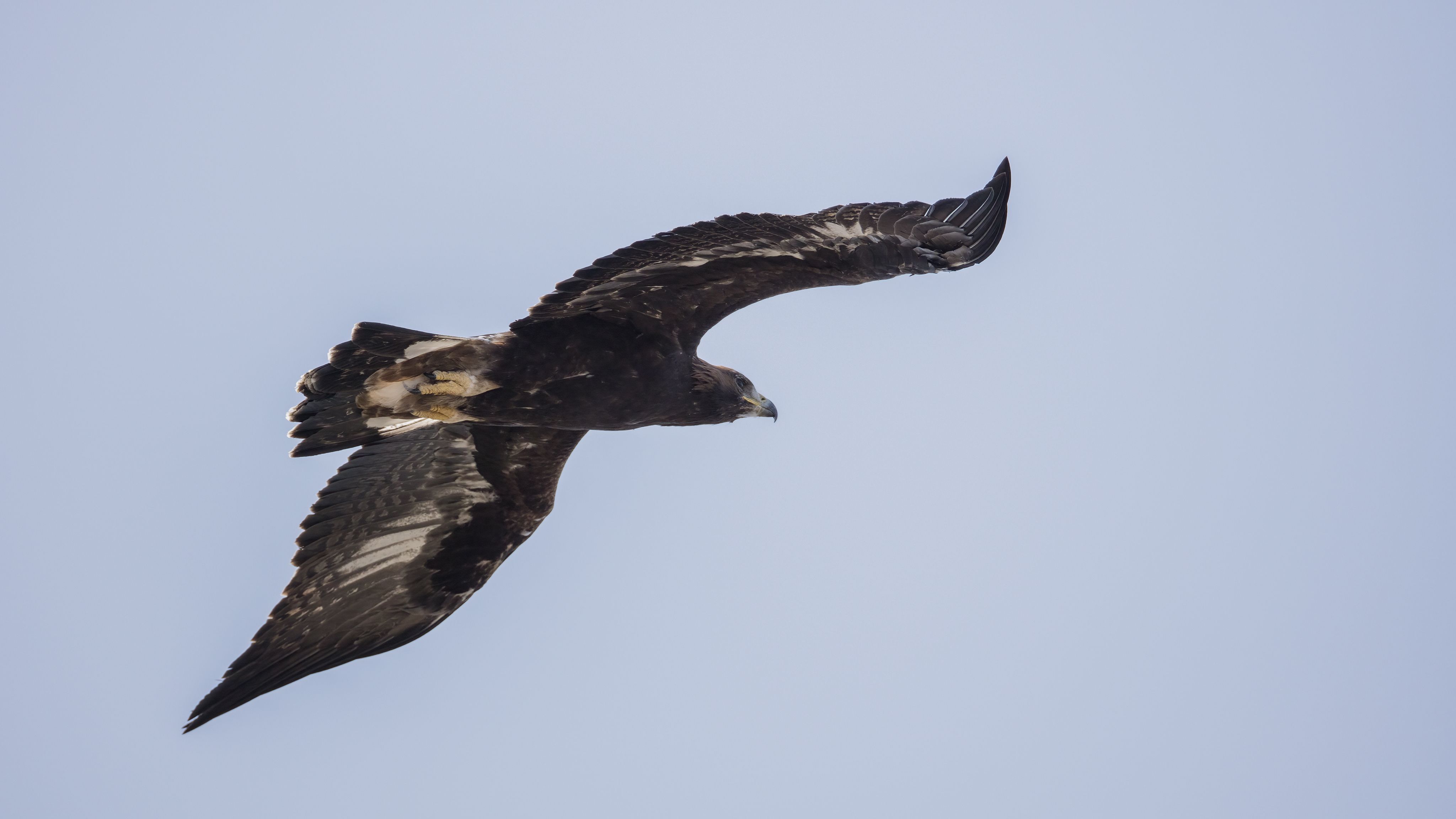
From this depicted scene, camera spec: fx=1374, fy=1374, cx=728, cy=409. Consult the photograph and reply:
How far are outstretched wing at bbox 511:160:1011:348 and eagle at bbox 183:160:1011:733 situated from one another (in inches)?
0.5

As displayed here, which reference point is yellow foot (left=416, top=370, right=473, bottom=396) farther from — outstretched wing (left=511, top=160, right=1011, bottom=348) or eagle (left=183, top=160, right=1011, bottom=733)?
outstretched wing (left=511, top=160, right=1011, bottom=348)

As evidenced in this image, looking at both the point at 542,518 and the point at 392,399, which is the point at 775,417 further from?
the point at 392,399

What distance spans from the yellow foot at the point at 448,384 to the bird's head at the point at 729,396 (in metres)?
1.57

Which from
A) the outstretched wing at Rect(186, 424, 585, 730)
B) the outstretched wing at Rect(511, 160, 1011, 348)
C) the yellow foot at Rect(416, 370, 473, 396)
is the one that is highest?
the outstretched wing at Rect(511, 160, 1011, 348)

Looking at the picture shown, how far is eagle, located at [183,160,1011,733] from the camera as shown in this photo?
8.62 meters

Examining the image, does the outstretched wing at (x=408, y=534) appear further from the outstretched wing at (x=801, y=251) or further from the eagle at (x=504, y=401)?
the outstretched wing at (x=801, y=251)

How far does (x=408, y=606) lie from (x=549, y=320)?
8.90ft

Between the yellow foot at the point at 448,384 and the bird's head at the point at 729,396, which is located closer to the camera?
Result: the yellow foot at the point at 448,384

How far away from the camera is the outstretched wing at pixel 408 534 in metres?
10.1

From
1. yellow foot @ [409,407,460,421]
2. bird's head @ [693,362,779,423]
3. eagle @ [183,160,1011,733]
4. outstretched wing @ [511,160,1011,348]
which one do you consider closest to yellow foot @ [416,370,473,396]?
eagle @ [183,160,1011,733]

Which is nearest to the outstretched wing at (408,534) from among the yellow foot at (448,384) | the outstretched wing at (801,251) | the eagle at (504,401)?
the eagle at (504,401)

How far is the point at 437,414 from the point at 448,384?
1.04 feet

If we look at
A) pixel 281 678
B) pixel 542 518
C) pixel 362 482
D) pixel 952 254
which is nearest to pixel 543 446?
pixel 542 518

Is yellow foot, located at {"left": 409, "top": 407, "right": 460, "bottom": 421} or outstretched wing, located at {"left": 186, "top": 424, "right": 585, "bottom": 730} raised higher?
yellow foot, located at {"left": 409, "top": 407, "right": 460, "bottom": 421}
